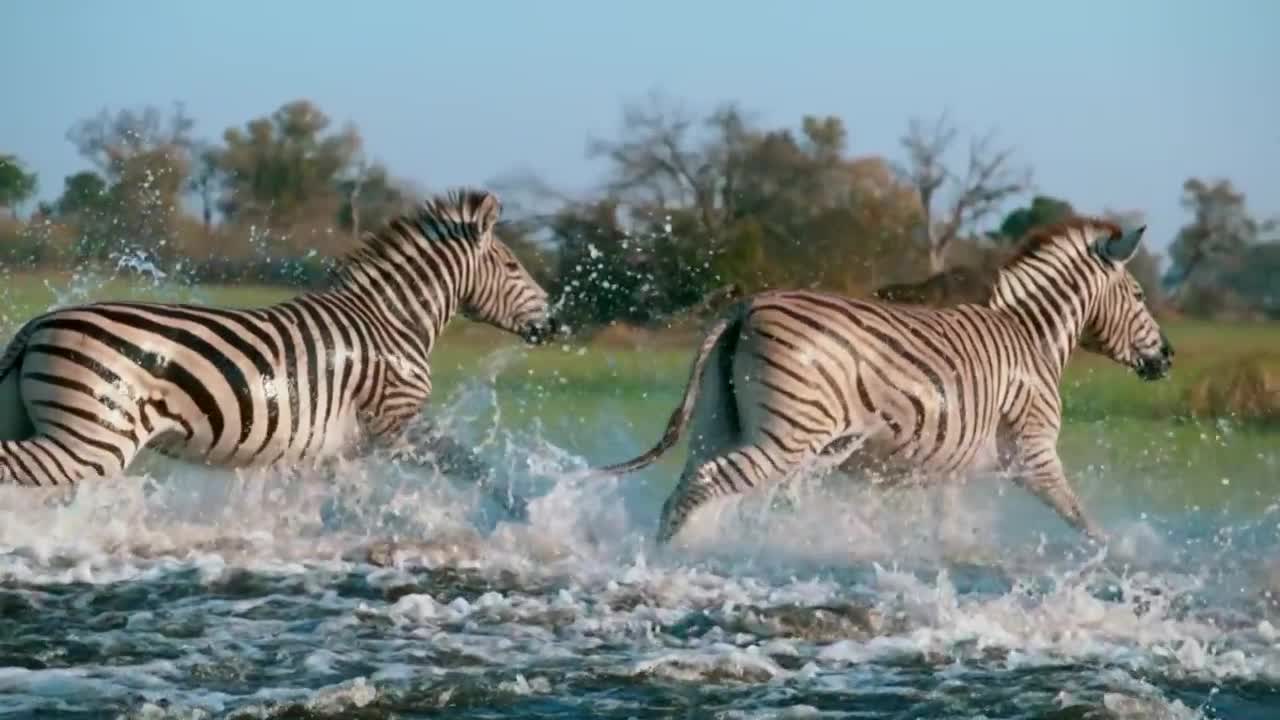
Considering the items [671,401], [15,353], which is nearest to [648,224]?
[671,401]

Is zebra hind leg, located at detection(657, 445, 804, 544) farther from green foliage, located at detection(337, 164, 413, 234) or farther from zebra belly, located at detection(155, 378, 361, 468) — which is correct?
green foliage, located at detection(337, 164, 413, 234)

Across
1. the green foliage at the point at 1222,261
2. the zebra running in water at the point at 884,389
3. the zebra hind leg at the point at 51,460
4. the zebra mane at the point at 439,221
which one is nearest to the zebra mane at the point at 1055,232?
the zebra running in water at the point at 884,389

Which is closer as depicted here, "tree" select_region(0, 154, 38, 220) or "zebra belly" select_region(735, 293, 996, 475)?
"zebra belly" select_region(735, 293, 996, 475)

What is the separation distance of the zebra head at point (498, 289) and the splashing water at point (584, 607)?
0.47 m

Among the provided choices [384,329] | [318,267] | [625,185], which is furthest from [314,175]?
[384,329]

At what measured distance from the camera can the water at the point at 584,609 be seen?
18.2 ft

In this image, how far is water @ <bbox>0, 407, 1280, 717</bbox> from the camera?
219 inches

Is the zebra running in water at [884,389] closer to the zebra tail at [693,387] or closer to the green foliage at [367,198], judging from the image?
the zebra tail at [693,387]

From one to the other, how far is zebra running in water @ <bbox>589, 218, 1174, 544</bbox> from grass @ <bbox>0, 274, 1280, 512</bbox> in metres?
2.37

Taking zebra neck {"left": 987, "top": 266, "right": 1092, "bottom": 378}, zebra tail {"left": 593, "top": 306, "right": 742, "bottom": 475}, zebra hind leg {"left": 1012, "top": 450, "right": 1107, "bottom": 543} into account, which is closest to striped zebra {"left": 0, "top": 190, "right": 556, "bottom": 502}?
zebra tail {"left": 593, "top": 306, "right": 742, "bottom": 475}

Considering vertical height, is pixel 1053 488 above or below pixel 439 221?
below

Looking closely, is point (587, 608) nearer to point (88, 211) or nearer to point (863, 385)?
point (863, 385)

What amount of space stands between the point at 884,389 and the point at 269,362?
2627 mm

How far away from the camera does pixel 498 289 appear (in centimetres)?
949
